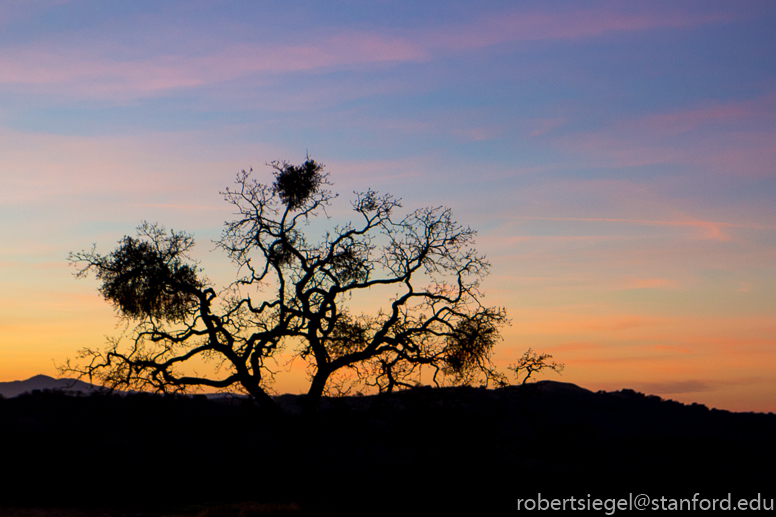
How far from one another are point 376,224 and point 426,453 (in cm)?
903

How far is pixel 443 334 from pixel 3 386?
650 feet

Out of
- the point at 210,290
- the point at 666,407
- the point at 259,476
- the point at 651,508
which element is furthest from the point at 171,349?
the point at 666,407

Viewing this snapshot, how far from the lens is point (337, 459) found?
4812cm

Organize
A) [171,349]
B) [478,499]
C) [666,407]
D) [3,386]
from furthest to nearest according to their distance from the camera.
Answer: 1. [3,386]
2. [666,407]
3. [478,499]
4. [171,349]

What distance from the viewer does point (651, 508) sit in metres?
36.0

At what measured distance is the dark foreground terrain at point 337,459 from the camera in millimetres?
23297

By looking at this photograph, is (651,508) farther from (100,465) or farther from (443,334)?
(100,465)

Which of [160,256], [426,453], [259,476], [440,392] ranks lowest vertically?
[259,476]

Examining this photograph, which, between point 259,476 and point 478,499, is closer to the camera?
point 478,499

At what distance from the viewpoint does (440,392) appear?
22406mm

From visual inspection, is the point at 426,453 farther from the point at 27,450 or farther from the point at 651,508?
the point at 27,450

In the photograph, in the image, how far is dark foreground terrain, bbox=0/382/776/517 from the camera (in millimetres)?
23297

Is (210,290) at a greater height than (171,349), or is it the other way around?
(210,290)

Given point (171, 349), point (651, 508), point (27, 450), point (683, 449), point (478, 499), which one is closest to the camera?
point (171, 349)
